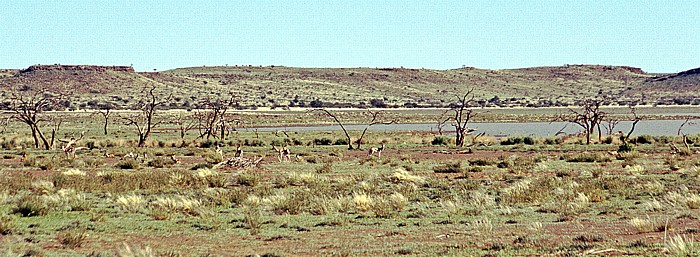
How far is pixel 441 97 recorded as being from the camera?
149 metres

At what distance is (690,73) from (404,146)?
136126 millimetres

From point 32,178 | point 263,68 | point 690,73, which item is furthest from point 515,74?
point 32,178

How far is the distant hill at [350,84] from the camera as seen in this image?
130 meters

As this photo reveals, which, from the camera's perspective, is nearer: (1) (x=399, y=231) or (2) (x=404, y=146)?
(1) (x=399, y=231)

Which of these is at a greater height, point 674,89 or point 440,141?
point 674,89

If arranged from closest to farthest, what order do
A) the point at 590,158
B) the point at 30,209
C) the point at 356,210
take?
the point at 30,209, the point at 356,210, the point at 590,158

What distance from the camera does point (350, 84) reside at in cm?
16038

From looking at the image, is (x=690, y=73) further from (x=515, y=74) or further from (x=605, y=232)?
(x=605, y=232)

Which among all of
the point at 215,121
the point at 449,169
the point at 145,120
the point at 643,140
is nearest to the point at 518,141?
the point at 643,140

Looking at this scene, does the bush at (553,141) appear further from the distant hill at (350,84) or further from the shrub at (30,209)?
the distant hill at (350,84)

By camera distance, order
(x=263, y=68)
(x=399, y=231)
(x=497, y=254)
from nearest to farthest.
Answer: (x=497, y=254) → (x=399, y=231) → (x=263, y=68)

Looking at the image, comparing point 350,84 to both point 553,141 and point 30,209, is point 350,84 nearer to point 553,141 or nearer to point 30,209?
point 553,141

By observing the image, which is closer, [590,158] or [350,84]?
[590,158]

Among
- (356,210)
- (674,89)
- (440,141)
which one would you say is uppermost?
(674,89)
